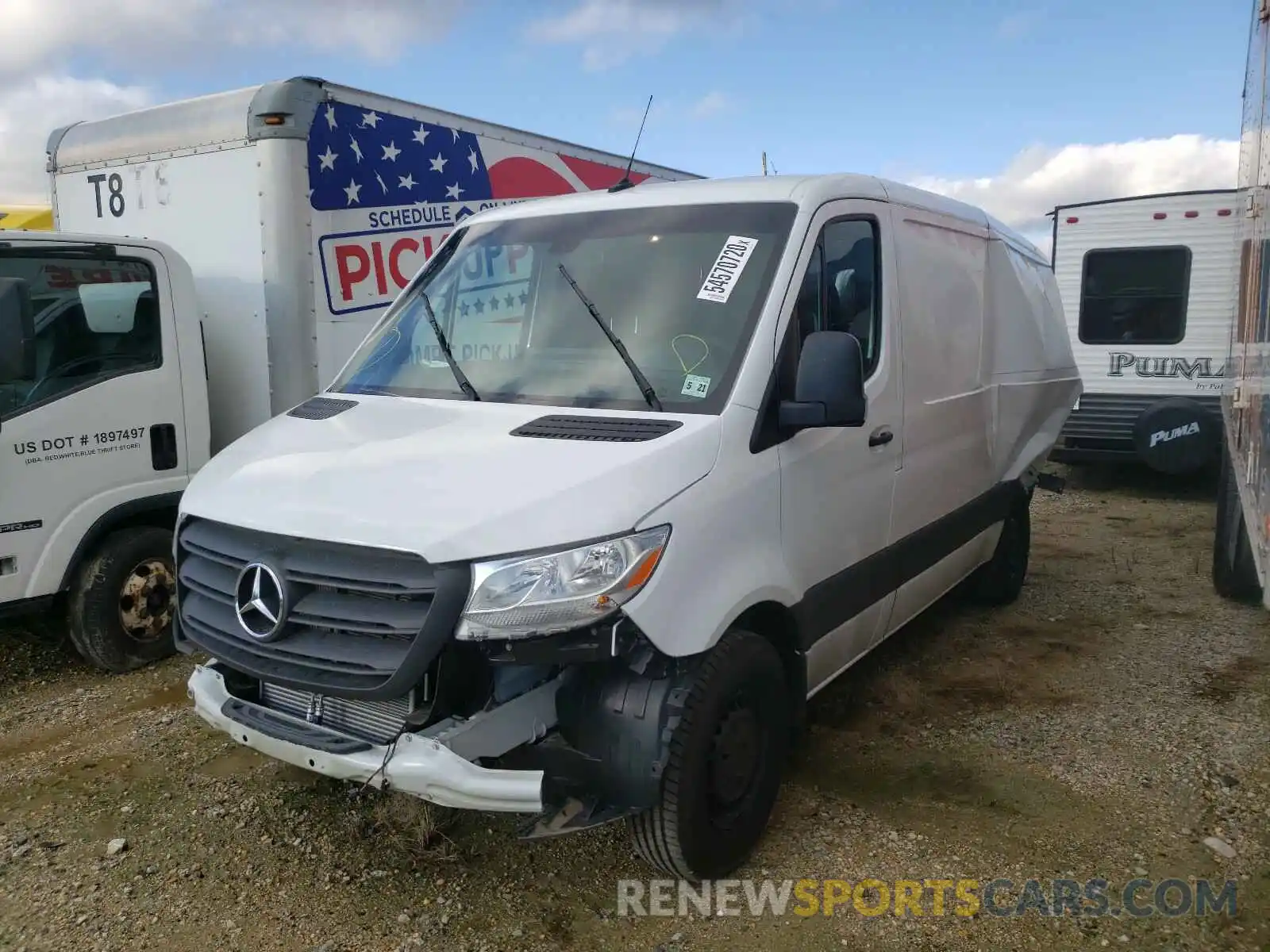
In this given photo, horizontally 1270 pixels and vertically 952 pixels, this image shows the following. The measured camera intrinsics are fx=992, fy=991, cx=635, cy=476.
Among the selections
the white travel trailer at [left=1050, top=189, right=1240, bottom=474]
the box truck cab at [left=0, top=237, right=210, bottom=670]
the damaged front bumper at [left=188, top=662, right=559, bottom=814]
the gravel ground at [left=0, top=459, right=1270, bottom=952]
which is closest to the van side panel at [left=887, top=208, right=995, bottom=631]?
the gravel ground at [left=0, top=459, right=1270, bottom=952]

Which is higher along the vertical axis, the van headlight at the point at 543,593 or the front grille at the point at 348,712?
the van headlight at the point at 543,593

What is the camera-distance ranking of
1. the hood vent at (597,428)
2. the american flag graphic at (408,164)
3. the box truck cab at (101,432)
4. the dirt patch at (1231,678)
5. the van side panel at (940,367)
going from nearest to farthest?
1. the hood vent at (597,428)
2. the van side panel at (940,367)
3. the box truck cab at (101,432)
4. the dirt patch at (1231,678)
5. the american flag graphic at (408,164)

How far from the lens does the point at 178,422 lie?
532 cm

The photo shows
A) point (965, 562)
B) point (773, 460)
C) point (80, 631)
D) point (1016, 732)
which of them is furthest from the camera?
point (965, 562)

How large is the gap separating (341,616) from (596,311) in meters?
1.44

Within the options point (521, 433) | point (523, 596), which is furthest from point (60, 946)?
point (521, 433)

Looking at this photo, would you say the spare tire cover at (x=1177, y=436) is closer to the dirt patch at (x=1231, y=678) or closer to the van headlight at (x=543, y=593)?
the dirt patch at (x=1231, y=678)

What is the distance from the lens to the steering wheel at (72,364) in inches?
187

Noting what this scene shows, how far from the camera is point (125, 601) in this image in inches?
206

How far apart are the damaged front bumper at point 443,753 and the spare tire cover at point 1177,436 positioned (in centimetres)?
832

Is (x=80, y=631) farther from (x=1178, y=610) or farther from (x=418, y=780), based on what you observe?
(x=1178, y=610)

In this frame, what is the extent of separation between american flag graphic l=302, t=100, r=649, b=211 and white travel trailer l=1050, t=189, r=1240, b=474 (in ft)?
19.9

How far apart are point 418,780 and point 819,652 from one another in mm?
1643

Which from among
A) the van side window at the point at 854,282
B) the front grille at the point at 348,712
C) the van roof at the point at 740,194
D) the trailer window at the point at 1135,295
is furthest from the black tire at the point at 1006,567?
the trailer window at the point at 1135,295
